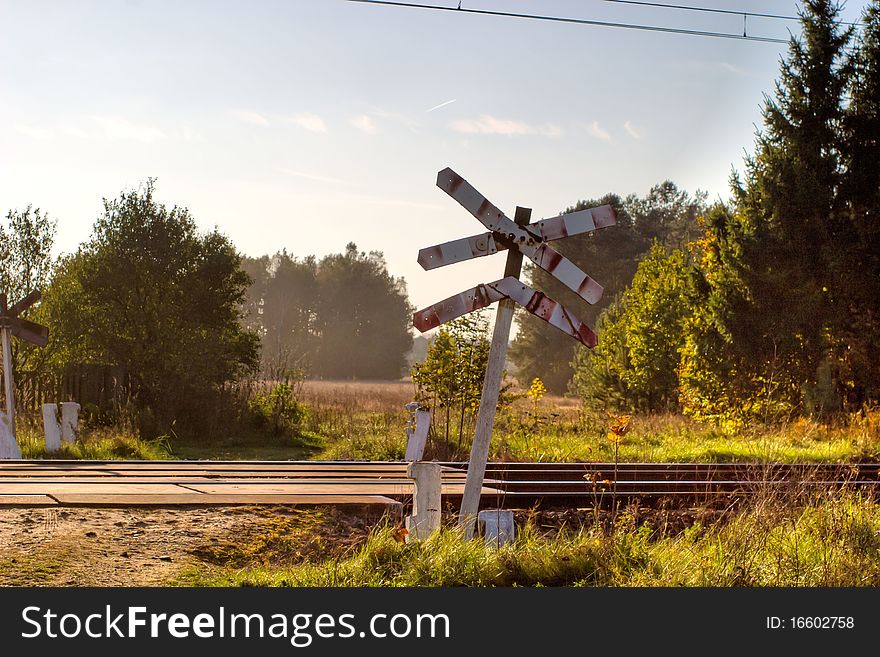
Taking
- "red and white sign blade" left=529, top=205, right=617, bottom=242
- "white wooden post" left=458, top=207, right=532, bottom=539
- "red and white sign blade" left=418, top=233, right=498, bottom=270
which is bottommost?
→ "white wooden post" left=458, top=207, right=532, bottom=539

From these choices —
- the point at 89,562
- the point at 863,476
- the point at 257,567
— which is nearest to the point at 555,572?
the point at 257,567

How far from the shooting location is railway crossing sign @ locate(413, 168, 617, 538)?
22.7ft

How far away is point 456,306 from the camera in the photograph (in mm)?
6898

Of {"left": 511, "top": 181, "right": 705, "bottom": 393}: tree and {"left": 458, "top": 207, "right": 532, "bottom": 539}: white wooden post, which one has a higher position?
{"left": 511, "top": 181, "right": 705, "bottom": 393}: tree

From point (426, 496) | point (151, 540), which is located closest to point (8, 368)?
point (151, 540)

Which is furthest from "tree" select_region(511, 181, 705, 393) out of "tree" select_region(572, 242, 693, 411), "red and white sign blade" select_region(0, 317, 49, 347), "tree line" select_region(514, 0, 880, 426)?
"red and white sign blade" select_region(0, 317, 49, 347)

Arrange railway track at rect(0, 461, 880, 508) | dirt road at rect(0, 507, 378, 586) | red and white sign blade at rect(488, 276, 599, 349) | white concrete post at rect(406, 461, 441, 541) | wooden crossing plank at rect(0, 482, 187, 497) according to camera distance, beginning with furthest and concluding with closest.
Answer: wooden crossing plank at rect(0, 482, 187, 497)
railway track at rect(0, 461, 880, 508)
white concrete post at rect(406, 461, 441, 541)
red and white sign blade at rect(488, 276, 599, 349)
dirt road at rect(0, 507, 378, 586)

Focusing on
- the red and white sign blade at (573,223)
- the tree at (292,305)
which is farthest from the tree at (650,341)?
the tree at (292,305)

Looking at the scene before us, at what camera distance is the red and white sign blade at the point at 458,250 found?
6.82m

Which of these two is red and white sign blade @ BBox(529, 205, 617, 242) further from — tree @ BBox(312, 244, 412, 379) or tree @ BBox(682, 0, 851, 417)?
tree @ BBox(312, 244, 412, 379)

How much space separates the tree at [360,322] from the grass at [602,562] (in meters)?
62.8

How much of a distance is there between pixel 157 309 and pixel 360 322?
50111 millimetres

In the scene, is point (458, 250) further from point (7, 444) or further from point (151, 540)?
point (7, 444)

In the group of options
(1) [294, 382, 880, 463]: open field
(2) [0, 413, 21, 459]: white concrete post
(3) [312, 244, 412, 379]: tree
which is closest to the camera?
(2) [0, 413, 21, 459]: white concrete post
